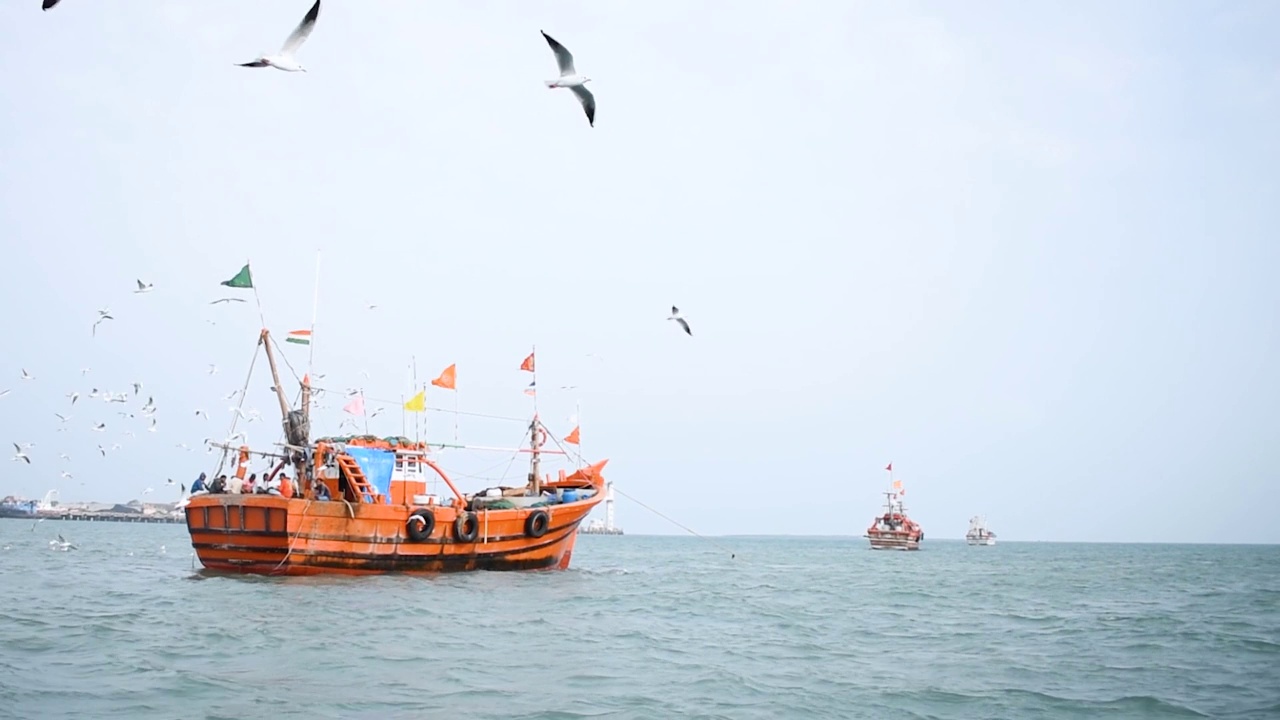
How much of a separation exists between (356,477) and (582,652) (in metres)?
11.5

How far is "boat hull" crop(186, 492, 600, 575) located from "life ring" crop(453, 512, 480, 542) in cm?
5

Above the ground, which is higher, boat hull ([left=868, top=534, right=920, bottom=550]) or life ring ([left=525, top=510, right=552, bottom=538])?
life ring ([left=525, top=510, right=552, bottom=538])

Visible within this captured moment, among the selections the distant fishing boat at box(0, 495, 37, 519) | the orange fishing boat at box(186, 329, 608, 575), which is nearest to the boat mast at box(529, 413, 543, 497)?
the orange fishing boat at box(186, 329, 608, 575)

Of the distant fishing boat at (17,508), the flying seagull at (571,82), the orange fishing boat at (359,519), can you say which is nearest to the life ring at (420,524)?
the orange fishing boat at (359,519)

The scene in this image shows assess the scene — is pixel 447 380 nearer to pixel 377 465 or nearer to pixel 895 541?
pixel 377 465

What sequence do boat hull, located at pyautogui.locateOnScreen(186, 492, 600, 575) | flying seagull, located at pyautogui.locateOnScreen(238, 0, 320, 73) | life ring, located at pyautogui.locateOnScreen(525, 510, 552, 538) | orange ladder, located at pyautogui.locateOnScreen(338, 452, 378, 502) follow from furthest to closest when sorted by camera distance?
life ring, located at pyautogui.locateOnScreen(525, 510, 552, 538) < orange ladder, located at pyautogui.locateOnScreen(338, 452, 378, 502) < boat hull, located at pyautogui.locateOnScreen(186, 492, 600, 575) < flying seagull, located at pyautogui.locateOnScreen(238, 0, 320, 73)

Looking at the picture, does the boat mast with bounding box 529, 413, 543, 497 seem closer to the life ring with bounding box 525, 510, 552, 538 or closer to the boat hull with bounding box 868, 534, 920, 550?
the life ring with bounding box 525, 510, 552, 538

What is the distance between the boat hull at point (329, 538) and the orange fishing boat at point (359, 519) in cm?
2

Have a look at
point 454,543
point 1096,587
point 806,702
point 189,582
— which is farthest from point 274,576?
point 1096,587

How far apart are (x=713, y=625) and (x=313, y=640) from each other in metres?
7.59

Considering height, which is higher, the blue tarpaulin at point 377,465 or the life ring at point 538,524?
the blue tarpaulin at point 377,465

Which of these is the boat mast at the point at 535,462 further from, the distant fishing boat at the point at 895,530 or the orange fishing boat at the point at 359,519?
the distant fishing boat at the point at 895,530

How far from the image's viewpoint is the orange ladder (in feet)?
79.4

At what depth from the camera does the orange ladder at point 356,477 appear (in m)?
24.2
